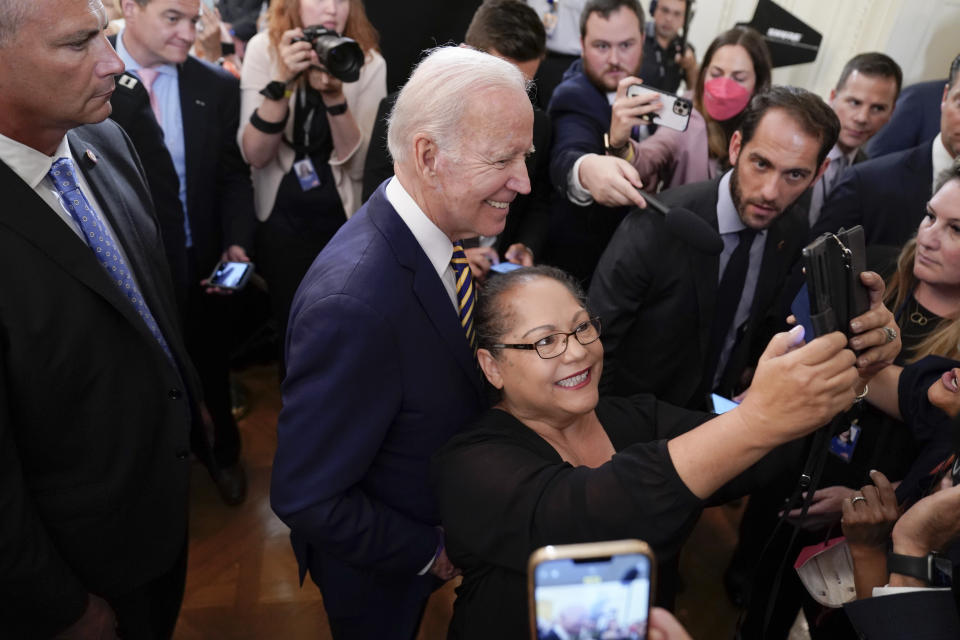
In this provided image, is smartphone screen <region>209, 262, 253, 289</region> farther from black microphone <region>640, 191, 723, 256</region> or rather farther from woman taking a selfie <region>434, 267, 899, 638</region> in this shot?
black microphone <region>640, 191, 723, 256</region>

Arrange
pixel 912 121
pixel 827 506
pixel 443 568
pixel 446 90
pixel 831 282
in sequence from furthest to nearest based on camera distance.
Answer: pixel 912 121 < pixel 827 506 < pixel 443 568 < pixel 446 90 < pixel 831 282

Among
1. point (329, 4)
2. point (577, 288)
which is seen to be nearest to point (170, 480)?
point (577, 288)

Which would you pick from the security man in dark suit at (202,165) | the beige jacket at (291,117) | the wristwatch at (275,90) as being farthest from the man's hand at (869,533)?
the wristwatch at (275,90)

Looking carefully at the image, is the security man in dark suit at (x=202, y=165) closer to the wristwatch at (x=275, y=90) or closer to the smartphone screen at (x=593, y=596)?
the wristwatch at (x=275, y=90)

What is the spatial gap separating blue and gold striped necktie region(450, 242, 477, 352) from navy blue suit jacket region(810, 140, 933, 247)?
169 cm

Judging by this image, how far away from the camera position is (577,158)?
89.5 inches

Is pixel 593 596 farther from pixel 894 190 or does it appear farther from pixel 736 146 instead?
pixel 894 190

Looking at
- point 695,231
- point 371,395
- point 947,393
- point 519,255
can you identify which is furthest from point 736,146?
point 371,395

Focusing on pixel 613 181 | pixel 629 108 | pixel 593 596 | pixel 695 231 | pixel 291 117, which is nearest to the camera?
pixel 593 596

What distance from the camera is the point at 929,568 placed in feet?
3.62

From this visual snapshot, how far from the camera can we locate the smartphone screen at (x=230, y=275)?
2318mm

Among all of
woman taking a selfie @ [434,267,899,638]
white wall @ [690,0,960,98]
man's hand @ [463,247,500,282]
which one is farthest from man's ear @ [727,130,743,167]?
white wall @ [690,0,960,98]

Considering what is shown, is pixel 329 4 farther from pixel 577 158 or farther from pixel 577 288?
pixel 577 288

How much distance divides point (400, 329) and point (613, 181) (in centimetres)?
97
